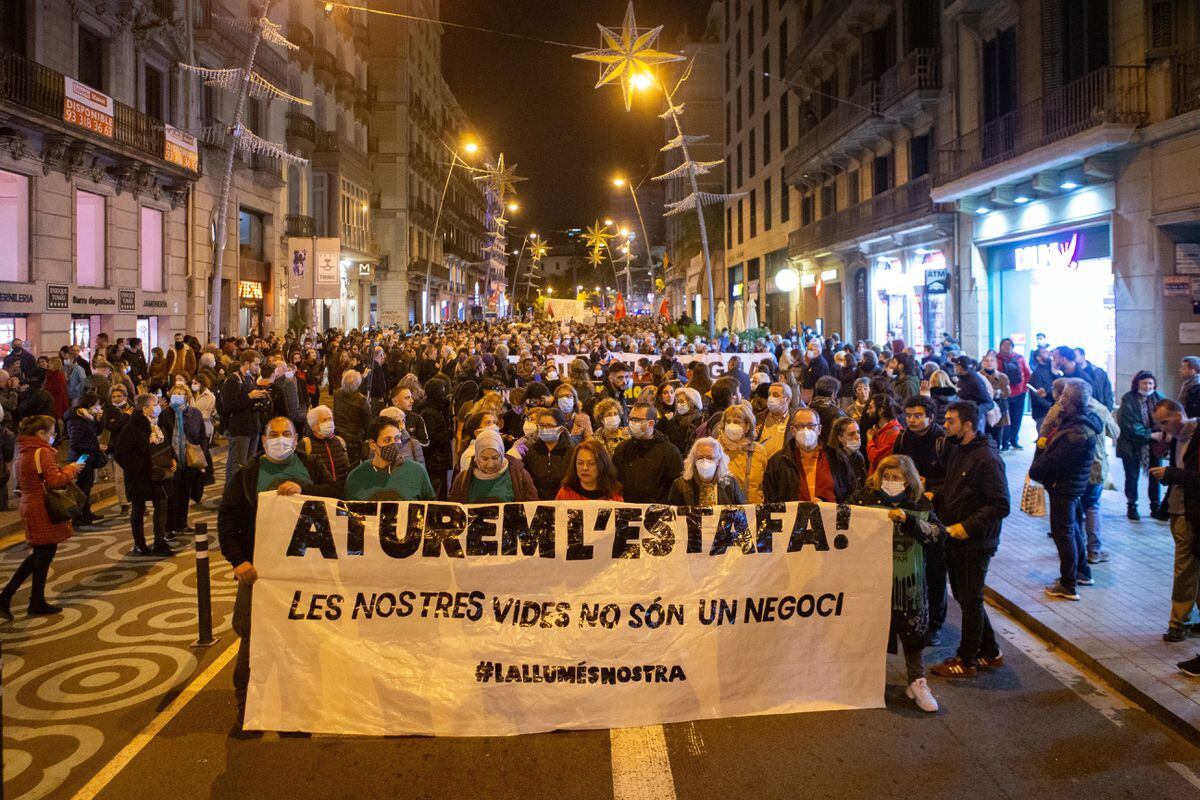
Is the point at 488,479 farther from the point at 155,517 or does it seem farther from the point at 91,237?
the point at 91,237

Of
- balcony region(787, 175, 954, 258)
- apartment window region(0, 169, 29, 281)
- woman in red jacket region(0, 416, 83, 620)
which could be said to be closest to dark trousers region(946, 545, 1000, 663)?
woman in red jacket region(0, 416, 83, 620)

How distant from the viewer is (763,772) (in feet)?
15.0

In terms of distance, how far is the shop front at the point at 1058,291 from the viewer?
16734 millimetres

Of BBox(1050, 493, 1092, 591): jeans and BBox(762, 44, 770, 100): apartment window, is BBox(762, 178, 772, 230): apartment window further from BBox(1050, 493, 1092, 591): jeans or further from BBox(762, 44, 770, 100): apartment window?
BBox(1050, 493, 1092, 591): jeans

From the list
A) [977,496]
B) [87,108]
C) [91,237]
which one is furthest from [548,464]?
[91,237]

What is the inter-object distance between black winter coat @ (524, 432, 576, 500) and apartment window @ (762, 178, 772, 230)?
37361mm

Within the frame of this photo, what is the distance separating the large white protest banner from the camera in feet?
16.4

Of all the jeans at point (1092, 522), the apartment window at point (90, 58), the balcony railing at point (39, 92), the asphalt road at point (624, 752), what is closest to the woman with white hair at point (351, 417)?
the asphalt road at point (624, 752)

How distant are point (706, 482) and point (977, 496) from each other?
70.0 inches

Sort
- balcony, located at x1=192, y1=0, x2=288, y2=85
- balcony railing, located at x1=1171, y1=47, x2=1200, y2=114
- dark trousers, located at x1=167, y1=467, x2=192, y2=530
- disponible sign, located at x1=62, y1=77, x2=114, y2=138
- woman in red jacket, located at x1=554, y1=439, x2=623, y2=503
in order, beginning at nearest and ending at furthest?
woman in red jacket, located at x1=554, y1=439, x2=623, y2=503 < dark trousers, located at x1=167, y1=467, x2=192, y2=530 < balcony railing, located at x1=1171, y1=47, x2=1200, y2=114 < disponible sign, located at x1=62, y1=77, x2=114, y2=138 < balcony, located at x1=192, y1=0, x2=288, y2=85

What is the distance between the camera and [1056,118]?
16.8 metres

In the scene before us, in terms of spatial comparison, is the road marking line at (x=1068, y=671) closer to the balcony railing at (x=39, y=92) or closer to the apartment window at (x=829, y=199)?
the balcony railing at (x=39, y=92)

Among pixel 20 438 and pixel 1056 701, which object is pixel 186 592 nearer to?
pixel 20 438

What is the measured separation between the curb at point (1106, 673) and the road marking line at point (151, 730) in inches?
232
